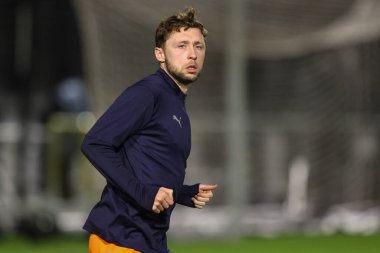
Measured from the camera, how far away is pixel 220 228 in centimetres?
1142

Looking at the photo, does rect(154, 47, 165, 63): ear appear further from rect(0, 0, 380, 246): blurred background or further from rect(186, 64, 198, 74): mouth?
rect(0, 0, 380, 246): blurred background

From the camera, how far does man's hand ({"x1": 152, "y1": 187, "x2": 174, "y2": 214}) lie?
3805mm

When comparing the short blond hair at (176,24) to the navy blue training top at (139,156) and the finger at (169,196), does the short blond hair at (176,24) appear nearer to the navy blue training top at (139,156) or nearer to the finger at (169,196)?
the navy blue training top at (139,156)

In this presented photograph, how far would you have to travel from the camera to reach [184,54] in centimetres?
409

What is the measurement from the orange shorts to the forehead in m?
0.83

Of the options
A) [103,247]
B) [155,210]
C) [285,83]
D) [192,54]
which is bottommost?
[103,247]

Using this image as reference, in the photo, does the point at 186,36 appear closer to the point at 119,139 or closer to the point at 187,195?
the point at 119,139

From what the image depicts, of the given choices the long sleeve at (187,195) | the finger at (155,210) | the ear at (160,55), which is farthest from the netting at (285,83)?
the finger at (155,210)

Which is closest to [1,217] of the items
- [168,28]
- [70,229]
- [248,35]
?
[70,229]

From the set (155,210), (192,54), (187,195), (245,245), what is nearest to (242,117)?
(245,245)

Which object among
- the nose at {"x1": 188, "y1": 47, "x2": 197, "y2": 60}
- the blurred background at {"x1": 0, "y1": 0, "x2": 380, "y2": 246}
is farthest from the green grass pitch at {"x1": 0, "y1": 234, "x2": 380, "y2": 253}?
the nose at {"x1": 188, "y1": 47, "x2": 197, "y2": 60}

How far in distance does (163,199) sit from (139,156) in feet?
0.89

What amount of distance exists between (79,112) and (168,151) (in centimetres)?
877

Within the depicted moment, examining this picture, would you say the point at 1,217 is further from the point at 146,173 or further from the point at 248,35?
the point at 146,173
